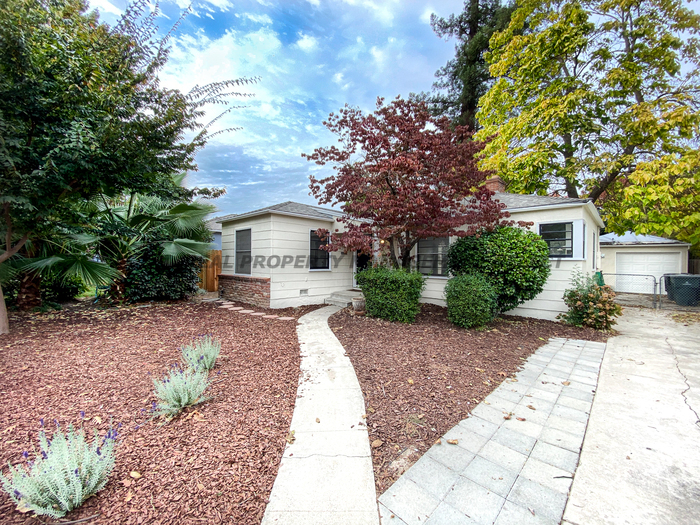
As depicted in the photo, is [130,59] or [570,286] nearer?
[130,59]

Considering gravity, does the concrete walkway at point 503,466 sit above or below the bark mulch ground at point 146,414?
below

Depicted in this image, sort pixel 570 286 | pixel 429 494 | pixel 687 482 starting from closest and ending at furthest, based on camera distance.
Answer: pixel 429 494 < pixel 687 482 < pixel 570 286

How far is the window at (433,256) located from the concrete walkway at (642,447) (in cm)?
416

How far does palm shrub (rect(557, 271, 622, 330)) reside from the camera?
18.9 feet

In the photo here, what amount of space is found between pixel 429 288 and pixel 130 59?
25.9ft

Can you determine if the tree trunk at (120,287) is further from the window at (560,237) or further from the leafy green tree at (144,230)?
the window at (560,237)

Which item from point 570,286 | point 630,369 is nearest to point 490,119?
point 570,286

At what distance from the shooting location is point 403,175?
5.88 meters

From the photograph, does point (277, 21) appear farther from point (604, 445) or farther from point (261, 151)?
point (604, 445)

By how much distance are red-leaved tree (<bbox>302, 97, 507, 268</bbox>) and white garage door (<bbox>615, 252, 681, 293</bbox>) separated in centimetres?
1131

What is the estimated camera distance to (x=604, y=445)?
2.29 meters

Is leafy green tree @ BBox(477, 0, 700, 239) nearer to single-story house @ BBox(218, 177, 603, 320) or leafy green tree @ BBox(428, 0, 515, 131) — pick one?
leafy green tree @ BBox(428, 0, 515, 131)

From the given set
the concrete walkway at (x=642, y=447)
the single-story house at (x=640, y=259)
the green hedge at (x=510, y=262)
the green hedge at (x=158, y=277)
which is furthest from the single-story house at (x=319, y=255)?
the single-story house at (x=640, y=259)

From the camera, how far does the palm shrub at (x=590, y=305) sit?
5770mm
